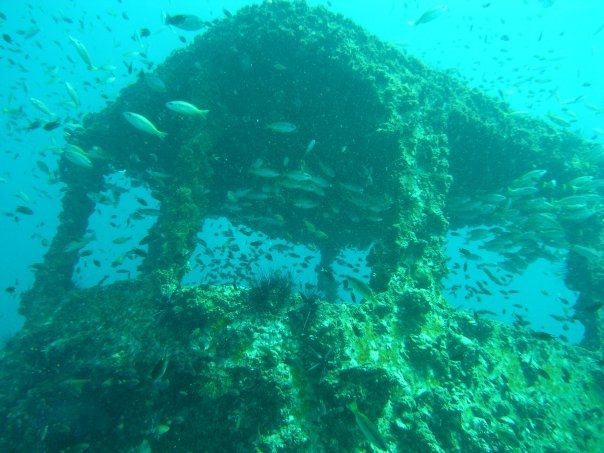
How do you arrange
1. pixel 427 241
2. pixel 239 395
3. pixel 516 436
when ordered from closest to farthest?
pixel 239 395 < pixel 516 436 < pixel 427 241

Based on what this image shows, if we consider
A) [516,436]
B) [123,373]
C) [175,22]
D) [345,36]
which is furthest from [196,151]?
[516,436]

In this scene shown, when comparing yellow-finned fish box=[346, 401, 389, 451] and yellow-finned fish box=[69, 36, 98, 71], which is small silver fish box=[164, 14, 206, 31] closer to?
yellow-finned fish box=[69, 36, 98, 71]

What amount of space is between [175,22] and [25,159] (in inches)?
7957

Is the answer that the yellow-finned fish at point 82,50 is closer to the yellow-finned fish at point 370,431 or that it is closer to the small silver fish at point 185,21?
the small silver fish at point 185,21

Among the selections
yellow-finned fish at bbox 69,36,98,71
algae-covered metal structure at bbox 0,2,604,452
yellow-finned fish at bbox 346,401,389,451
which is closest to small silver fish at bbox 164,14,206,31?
algae-covered metal structure at bbox 0,2,604,452

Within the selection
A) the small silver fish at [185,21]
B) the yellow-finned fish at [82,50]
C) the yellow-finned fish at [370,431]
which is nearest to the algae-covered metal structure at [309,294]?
the yellow-finned fish at [370,431]

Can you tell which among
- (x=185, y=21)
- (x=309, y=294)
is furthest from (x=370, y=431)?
(x=185, y=21)

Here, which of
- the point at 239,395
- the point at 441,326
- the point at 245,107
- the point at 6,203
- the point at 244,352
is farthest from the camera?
the point at 6,203

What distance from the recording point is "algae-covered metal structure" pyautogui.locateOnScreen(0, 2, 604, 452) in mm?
4133

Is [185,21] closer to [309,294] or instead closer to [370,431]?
[309,294]

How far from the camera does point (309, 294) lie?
5.38 meters

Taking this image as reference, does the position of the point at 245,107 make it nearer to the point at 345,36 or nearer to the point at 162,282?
the point at 345,36

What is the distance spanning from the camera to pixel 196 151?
9.34 metres

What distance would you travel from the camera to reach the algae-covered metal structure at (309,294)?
4133 millimetres
